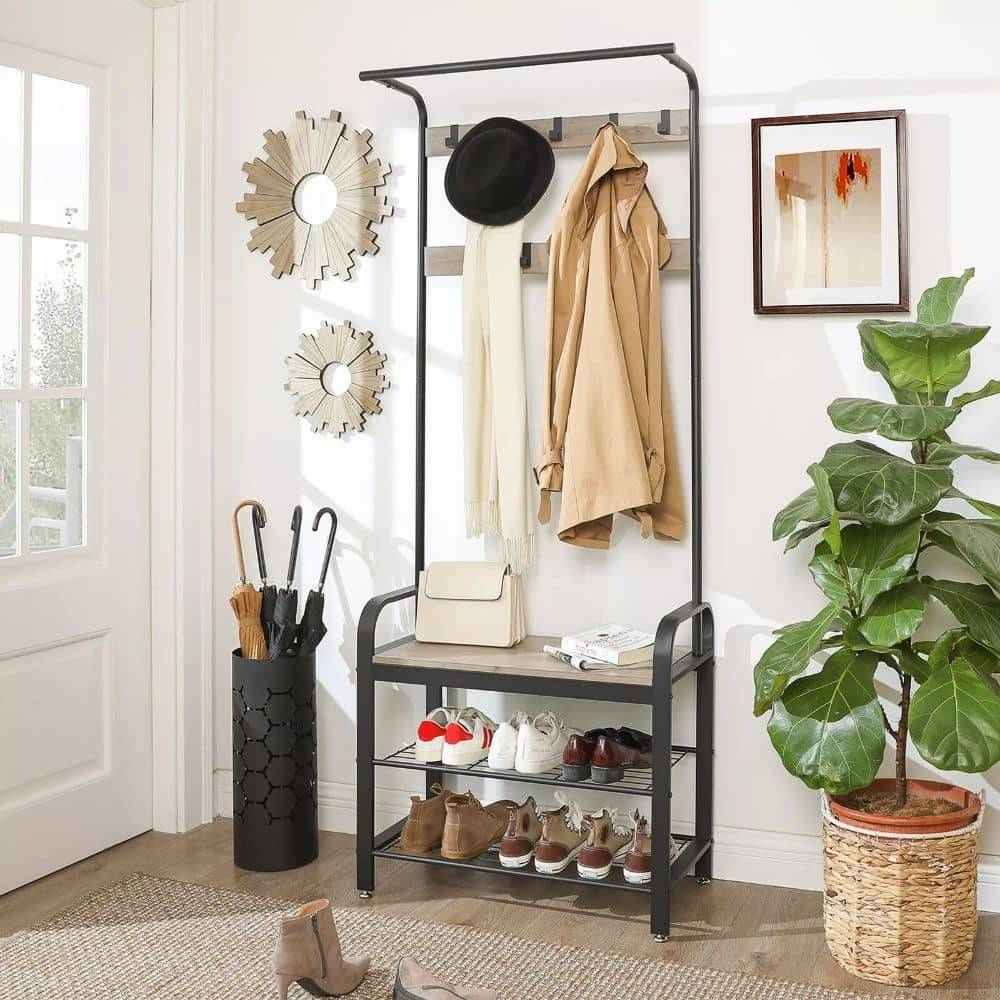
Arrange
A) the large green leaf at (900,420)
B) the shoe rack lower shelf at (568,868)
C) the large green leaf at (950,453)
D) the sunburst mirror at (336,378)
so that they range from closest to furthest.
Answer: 1. the large green leaf at (900,420)
2. the large green leaf at (950,453)
3. the shoe rack lower shelf at (568,868)
4. the sunburst mirror at (336,378)

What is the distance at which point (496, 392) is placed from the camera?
303cm

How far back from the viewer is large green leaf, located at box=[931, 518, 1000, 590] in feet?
7.53

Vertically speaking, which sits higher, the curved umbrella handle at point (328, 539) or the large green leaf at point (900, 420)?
the large green leaf at point (900, 420)

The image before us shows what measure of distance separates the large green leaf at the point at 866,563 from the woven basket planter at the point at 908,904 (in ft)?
1.55

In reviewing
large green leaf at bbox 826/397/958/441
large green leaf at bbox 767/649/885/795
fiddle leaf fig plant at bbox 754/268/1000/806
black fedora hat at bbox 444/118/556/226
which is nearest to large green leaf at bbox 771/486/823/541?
fiddle leaf fig plant at bbox 754/268/1000/806

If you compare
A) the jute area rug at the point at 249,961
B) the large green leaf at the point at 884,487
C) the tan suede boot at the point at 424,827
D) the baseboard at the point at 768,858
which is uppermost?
the large green leaf at the point at 884,487

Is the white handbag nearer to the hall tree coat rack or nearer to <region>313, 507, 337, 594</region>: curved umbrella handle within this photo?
the hall tree coat rack

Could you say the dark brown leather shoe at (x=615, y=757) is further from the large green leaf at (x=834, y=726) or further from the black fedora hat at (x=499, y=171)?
the black fedora hat at (x=499, y=171)

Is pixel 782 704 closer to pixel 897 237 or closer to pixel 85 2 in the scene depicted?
pixel 897 237

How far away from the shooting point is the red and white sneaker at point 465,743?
2.88 meters

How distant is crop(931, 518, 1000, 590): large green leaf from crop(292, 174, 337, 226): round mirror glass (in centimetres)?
174

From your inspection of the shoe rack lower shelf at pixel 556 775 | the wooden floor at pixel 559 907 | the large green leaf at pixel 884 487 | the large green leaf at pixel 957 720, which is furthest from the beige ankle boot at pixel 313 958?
the large green leaf at pixel 884 487

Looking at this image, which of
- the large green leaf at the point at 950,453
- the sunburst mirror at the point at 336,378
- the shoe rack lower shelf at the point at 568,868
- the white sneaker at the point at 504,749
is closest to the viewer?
the large green leaf at the point at 950,453

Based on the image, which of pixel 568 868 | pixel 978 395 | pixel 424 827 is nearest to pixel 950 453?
pixel 978 395
